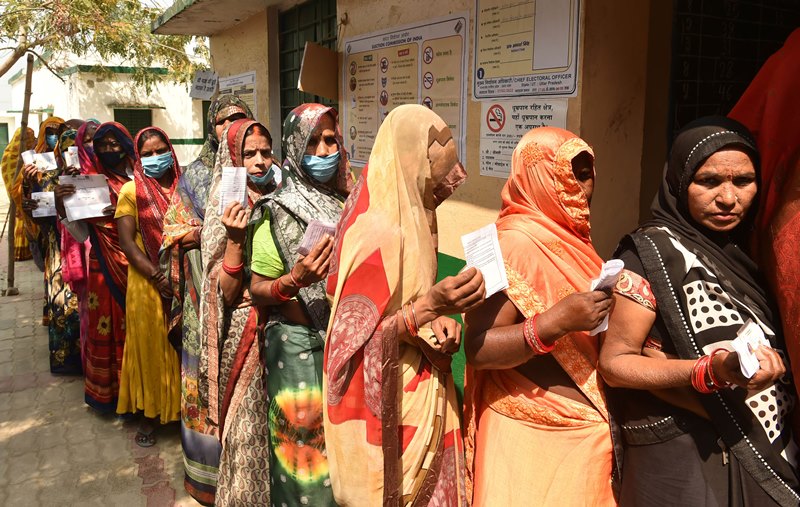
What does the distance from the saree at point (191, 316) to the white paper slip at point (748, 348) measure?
2599 millimetres

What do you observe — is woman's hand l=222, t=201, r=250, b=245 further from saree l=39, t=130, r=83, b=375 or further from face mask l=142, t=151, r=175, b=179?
saree l=39, t=130, r=83, b=375

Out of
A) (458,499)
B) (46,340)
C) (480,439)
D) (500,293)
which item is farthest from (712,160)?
(46,340)

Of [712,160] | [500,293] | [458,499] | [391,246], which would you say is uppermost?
[712,160]

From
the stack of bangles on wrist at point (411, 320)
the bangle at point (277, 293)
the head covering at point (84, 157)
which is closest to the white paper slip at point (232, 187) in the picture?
the bangle at point (277, 293)

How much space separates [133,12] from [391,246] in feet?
39.1

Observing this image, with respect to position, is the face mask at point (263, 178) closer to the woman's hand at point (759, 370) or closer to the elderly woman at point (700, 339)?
the elderly woman at point (700, 339)

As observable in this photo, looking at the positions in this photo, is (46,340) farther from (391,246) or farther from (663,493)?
(663,493)

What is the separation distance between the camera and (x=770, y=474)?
5.67ft

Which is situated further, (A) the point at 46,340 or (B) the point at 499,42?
(A) the point at 46,340

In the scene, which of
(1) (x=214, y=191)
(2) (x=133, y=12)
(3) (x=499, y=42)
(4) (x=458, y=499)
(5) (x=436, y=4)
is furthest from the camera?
(2) (x=133, y=12)

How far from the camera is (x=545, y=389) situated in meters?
1.97

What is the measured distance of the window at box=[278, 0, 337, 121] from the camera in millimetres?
5722

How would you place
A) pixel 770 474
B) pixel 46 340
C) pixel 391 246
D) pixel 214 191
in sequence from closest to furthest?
pixel 770 474 < pixel 391 246 < pixel 214 191 < pixel 46 340

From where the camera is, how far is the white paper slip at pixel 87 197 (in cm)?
442
